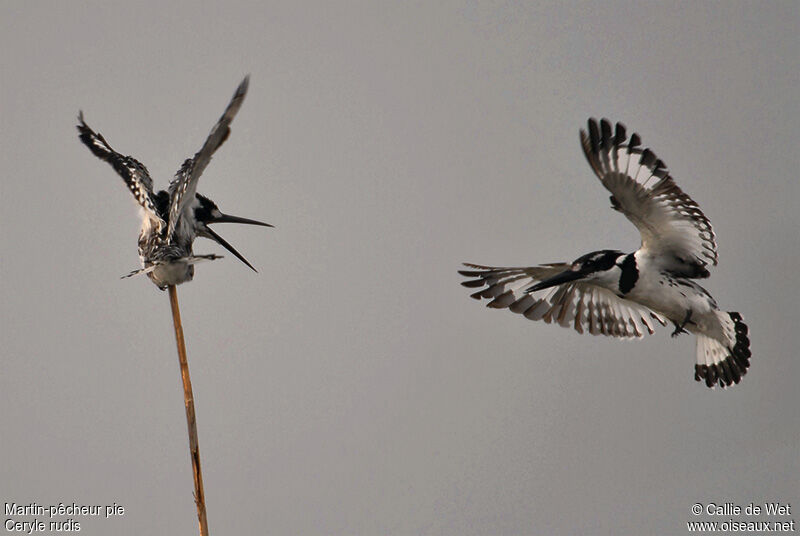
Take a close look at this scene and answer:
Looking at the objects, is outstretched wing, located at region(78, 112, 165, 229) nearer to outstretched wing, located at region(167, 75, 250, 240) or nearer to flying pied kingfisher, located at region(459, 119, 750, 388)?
outstretched wing, located at region(167, 75, 250, 240)

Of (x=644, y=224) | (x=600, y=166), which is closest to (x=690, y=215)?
(x=644, y=224)

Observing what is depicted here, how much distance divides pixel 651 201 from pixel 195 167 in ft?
4.69

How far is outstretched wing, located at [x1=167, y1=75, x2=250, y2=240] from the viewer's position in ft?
6.63

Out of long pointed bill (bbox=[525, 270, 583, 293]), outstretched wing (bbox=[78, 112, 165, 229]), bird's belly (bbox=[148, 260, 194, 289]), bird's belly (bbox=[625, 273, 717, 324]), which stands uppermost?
outstretched wing (bbox=[78, 112, 165, 229])

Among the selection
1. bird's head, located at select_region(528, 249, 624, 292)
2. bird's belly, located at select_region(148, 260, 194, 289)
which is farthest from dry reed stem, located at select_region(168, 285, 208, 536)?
bird's head, located at select_region(528, 249, 624, 292)

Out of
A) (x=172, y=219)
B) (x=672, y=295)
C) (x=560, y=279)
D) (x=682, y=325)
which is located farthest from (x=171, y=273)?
(x=682, y=325)

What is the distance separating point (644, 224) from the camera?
2893mm

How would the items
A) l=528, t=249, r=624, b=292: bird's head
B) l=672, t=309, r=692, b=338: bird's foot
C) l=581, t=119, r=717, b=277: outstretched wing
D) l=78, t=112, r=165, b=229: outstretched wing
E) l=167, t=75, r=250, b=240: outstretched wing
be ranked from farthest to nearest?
1. l=672, t=309, r=692, b=338: bird's foot
2. l=528, t=249, r=624, b=292: bird's head
3. l=581, t=119, r=717, b=277: outstretched wing
4. l=78, t=112, r=165, b=229: outstretched wing
5. l=167, t=75, r=250, b=240: outstretched wing

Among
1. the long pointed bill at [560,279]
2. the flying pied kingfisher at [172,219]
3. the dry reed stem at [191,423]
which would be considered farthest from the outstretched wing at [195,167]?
the long pointed bill at [560,279]

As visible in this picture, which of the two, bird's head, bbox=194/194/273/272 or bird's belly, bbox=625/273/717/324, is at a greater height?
bird's head, bbox=194/194/273/272

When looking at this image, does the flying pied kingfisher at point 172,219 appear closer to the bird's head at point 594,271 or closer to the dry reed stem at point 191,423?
the dry reed stem at point 191,423

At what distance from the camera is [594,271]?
3.00 m

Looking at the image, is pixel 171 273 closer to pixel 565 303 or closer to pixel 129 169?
pixel 129 169

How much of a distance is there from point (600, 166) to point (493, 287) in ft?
2.48
